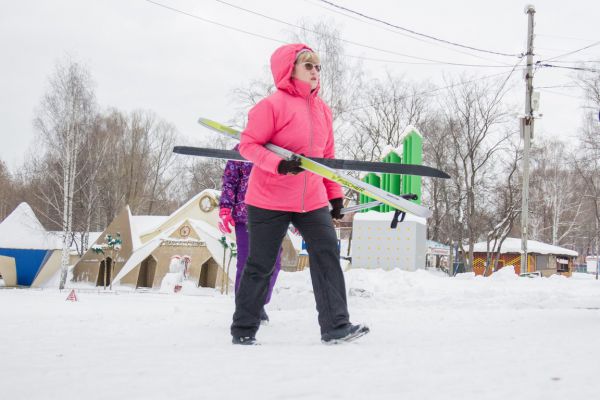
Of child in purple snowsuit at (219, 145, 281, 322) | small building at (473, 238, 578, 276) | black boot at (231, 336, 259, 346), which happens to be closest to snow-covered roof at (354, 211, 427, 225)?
Answer: child in purple snowsuit at (219, 145, 281, 322)

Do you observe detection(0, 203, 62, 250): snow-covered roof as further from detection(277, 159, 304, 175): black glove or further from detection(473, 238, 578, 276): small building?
detection(473, 238, 578, 276): small building

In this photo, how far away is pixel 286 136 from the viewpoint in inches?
124

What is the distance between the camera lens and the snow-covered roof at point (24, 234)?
21906mm

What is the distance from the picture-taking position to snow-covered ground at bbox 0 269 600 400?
1686 millimetres

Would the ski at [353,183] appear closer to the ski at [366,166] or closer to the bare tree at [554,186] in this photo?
the ski at [366,166]

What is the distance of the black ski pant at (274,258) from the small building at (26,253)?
70.9 feet

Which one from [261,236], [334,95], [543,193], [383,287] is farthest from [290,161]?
[543,193]

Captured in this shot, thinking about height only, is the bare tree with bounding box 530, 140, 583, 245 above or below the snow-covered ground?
above

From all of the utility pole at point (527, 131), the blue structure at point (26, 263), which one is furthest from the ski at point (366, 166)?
the blue structure at point (26, 263)

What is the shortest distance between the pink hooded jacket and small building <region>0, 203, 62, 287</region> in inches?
855

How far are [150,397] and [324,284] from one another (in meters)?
1.55

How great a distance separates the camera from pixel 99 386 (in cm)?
175

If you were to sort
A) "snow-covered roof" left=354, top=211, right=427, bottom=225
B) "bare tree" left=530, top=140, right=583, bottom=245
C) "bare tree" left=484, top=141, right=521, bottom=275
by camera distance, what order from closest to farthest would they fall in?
"snow-covered roof" left=354, top=211, right=427, bottom=225
"bare tree" left=484, top=141, right=521, bottom=275
"bare tree" left=530, top=140, right=583, bottom=245

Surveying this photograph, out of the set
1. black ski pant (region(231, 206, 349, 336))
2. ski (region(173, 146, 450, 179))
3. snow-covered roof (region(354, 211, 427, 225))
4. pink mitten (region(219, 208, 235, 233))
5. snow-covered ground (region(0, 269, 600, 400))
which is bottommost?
snow-covered ground (region(0, 269, 600, 400))
